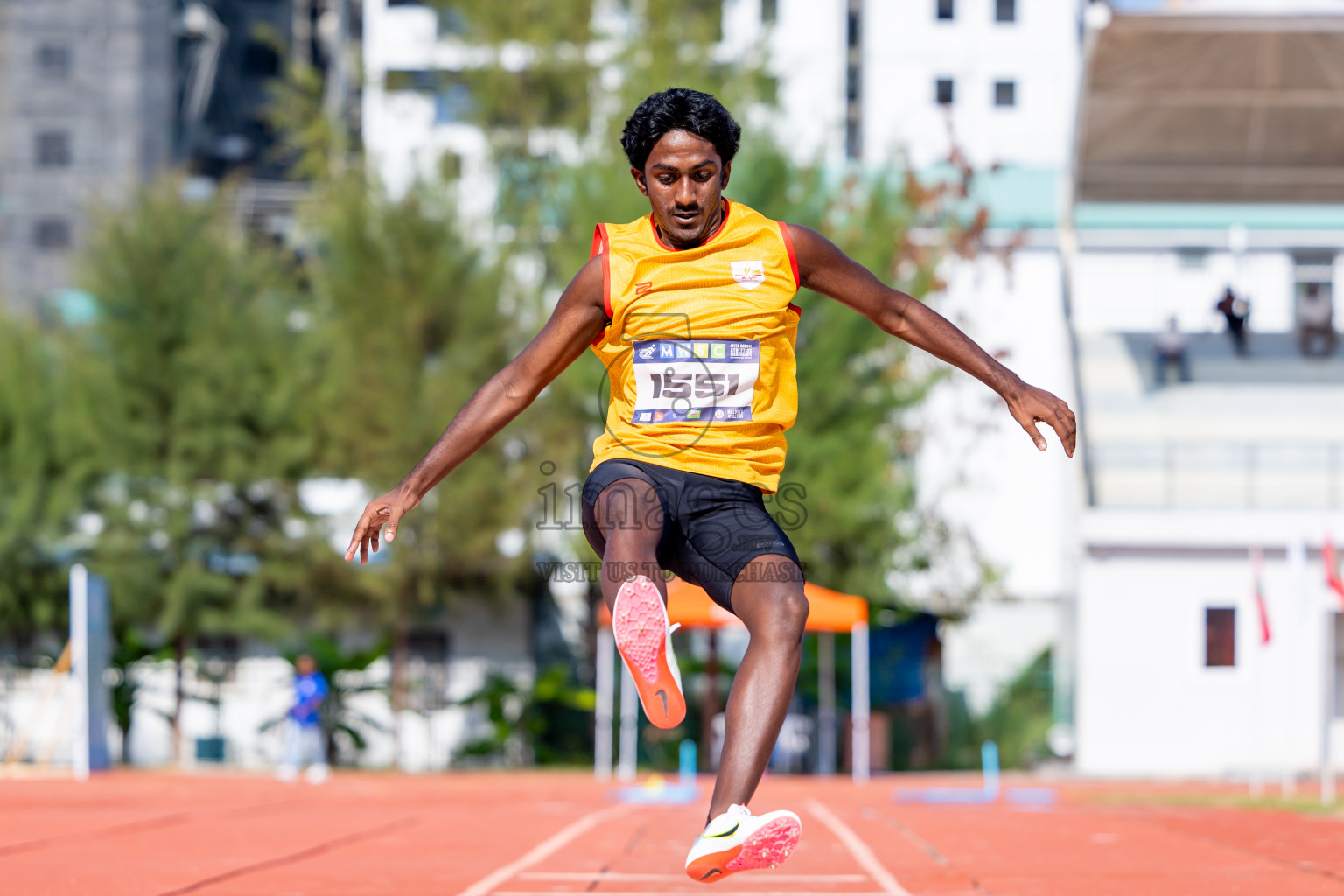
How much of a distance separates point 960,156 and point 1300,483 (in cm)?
1079

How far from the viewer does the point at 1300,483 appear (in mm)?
24906

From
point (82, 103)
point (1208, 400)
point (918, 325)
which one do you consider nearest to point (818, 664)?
point (1208, 400)

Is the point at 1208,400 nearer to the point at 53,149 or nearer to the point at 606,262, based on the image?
the point at 606,262

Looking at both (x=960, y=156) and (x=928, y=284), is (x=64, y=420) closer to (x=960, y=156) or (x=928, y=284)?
(x=928, y=284)

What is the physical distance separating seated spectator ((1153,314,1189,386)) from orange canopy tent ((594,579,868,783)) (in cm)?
909

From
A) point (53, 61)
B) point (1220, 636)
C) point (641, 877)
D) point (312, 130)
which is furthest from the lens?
point (53, 61)

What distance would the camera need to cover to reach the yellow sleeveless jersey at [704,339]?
433 cm

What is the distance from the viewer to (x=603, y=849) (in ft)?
29.4

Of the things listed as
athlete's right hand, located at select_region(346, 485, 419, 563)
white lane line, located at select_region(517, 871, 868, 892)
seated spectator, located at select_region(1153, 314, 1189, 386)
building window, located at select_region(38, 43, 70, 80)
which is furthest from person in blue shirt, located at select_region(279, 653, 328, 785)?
building window, located at select_region(38, 43, 70, 80)

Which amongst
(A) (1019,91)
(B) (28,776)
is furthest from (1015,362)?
(B) (28,776)

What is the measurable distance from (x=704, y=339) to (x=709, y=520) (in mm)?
481

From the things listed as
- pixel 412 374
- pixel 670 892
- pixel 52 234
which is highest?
pixel 52 234

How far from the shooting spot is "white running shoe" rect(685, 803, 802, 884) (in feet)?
13.1

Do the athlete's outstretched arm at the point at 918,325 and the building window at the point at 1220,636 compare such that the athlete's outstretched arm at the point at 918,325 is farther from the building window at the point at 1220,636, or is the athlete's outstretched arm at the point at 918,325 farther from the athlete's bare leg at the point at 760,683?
the building window at the point at 1220,636
